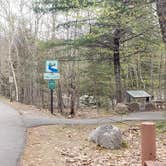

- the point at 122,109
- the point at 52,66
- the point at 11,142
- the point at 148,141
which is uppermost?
the point at 52,66

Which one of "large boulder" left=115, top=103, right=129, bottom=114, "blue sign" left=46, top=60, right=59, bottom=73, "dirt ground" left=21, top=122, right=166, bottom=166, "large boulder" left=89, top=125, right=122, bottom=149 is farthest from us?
"large boulder" left=115, top=103, right=129, bottom=114

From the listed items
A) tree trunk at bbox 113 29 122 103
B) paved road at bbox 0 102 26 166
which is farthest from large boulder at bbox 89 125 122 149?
tree trunk at bbox 113 29 122 103

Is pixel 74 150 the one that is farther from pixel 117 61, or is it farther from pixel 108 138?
pixel 117 61

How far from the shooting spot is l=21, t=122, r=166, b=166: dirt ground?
710 cm

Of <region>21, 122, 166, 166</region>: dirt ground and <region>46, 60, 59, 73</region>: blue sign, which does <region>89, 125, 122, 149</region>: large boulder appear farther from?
<region>46, 60, 59, 73</region>: blue sign

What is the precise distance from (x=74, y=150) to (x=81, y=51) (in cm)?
1371

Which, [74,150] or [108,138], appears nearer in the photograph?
[74,150]

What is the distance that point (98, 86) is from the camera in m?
25.2

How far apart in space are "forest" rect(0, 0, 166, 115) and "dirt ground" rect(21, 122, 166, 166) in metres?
4.50

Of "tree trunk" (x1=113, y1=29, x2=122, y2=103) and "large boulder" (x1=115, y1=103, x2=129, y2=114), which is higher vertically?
"tree trunk" (x1=113, y1=29, x2=122, y2=103)

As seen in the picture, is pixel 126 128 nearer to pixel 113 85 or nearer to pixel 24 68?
pixel 113 85

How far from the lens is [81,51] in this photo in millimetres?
21641

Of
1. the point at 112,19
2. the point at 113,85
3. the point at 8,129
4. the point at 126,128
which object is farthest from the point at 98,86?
the point at 8,129

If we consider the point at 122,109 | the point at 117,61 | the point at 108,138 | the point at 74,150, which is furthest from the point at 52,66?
the point at 74,150
